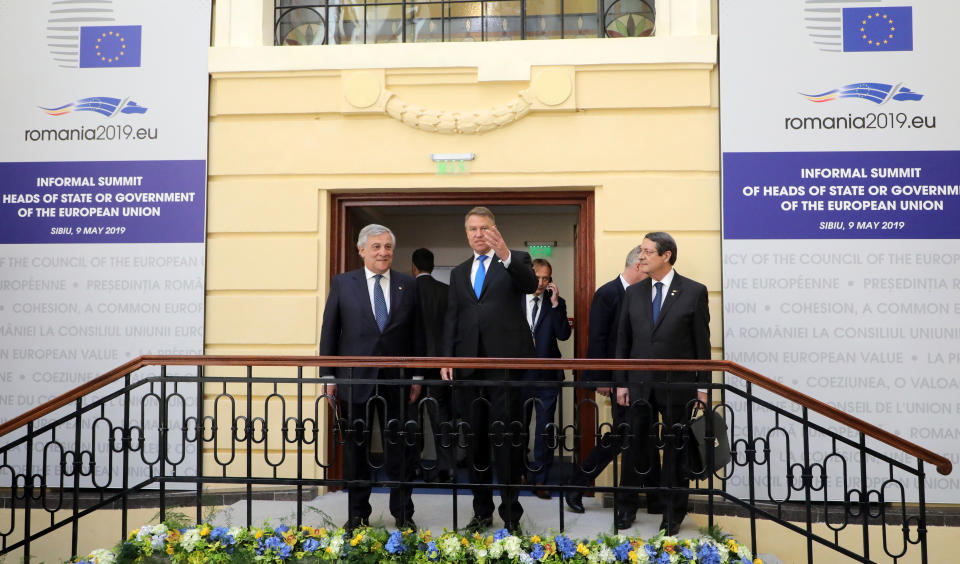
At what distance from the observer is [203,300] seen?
579 cm

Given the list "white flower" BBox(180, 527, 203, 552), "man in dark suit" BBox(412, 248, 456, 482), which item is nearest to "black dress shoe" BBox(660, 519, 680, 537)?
"man in dark suit" BBox(412, 248, 456, 482)

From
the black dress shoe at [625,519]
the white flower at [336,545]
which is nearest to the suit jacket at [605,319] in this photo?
the black dress shoe at [625,519]

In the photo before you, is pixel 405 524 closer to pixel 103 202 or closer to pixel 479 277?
pixel 479 277

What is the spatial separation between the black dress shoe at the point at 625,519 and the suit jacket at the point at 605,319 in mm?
933

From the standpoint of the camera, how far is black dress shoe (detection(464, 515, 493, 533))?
4.21 m

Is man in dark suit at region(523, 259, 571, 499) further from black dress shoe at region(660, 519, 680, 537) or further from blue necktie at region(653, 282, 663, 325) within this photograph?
black dress shoe at region(660, 519, 680, 537)

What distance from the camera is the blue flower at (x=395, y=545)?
395 centimetres

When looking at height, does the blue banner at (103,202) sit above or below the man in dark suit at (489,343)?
above

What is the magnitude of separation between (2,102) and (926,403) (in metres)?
7.21

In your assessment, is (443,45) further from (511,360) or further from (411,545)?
(411,545)

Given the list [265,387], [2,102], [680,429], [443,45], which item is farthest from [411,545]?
[2,102]

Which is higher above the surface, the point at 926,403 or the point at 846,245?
the point at 846,245

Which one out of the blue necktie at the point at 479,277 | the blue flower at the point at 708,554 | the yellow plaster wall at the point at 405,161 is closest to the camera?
the blue flower at the point at 708,554

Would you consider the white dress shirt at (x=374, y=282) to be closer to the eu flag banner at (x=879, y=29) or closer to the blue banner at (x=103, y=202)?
the blue banner at (x=103, y=202)
